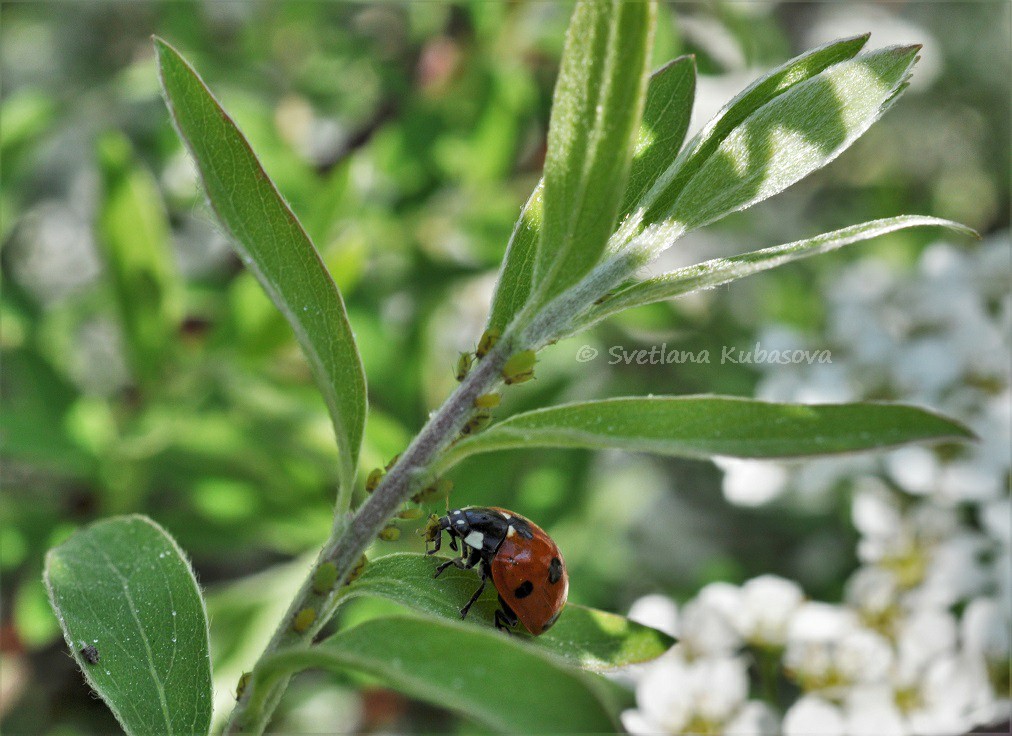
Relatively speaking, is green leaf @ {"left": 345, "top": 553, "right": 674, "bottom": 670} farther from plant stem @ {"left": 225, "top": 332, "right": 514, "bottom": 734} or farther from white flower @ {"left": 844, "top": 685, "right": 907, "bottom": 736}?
white flower @ {"left": 844, "top": 685, "right": 907, "bottom": 736}

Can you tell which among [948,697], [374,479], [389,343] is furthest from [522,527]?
[389,343]

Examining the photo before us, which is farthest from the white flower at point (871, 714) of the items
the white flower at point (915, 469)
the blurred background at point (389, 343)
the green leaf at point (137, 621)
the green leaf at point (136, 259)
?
the green leaf at point (136, 259)

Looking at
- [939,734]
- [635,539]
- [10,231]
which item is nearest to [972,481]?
[939,734]

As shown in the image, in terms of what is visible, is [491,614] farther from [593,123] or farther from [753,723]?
[753,723]

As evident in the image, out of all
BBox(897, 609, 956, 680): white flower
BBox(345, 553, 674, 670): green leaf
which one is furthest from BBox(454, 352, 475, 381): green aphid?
BBox(897, 609, 956, 680): white flower

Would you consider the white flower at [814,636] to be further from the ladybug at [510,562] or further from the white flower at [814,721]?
the ladybug at [510,562]

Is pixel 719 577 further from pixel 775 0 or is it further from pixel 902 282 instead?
pixel 775 0
